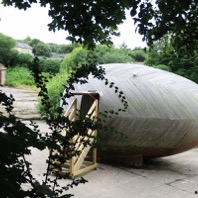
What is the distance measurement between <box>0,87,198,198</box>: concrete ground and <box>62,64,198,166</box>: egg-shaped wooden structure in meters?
0.50

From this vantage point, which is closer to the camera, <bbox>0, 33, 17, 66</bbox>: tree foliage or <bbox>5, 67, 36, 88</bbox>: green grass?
<bbox>5, 67, 36, 88</bbox>: green grass

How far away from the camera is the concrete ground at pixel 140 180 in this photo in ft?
21.7

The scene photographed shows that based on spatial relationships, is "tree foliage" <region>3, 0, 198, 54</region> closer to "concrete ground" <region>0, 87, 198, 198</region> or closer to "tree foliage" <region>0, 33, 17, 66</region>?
"concrete ground" <region>0, 87, 198, 198</region>

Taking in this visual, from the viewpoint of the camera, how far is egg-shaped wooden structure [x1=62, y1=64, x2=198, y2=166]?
25.7ft

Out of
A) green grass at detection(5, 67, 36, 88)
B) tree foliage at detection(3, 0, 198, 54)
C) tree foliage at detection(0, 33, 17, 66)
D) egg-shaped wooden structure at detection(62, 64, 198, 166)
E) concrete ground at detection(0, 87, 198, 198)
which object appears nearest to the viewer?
tree foliage at detection(3, 0, 198, 54)

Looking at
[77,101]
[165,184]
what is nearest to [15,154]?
[165,184]

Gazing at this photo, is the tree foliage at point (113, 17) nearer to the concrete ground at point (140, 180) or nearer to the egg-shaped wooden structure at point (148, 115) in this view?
the concrete ground at point (140, 180)

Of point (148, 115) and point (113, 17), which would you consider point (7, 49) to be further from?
point (113, 17)

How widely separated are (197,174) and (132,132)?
1997 mm

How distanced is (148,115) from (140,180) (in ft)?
4.87

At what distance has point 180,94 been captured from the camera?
27.3 ft

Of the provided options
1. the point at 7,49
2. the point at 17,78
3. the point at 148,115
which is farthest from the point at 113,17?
the point at 7,49

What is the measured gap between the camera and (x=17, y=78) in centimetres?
3806

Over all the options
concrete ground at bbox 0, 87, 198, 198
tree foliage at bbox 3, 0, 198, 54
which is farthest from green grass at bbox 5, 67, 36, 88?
tree foliage at bbox 3, 0, 198, 54
